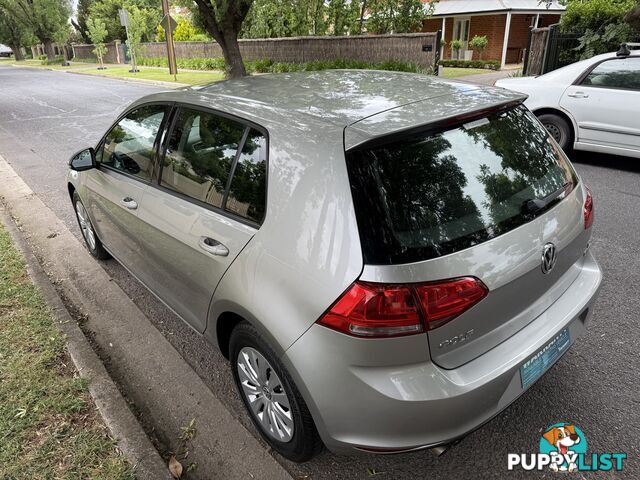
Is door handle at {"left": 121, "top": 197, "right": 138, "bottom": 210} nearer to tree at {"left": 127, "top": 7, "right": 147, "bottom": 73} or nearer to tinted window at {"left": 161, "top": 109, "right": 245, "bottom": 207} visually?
tinted window at {"left": 161, "top": 109, "right": 245, "bottom": 207}

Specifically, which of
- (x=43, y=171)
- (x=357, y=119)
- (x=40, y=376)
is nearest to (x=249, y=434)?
(x=40, y=376)

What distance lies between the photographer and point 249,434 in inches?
99.7

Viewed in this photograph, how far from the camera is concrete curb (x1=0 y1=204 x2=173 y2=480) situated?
2.30 m

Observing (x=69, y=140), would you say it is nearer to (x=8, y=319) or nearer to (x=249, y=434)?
(x=8, y=319)

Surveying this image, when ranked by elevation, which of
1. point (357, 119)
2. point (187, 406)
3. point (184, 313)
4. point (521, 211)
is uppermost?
point (357, 119)

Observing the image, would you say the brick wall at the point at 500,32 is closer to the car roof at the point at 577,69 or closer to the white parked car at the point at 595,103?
the car roof at the point at 577,69

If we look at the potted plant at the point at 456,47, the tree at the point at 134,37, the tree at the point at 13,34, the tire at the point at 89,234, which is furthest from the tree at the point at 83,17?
the tire at the point at 89,234

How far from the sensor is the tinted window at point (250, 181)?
7.17 ft

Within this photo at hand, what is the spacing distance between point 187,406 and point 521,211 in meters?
2.11

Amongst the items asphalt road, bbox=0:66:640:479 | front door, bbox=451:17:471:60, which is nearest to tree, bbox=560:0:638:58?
asphalt road, bbox=0:66:640:479

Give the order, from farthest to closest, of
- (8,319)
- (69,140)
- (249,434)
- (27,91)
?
1. (27,91)
2. (69,140)
3. (8,319)
4. (249,434)

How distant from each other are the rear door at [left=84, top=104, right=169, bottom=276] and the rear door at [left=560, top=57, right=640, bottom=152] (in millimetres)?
5959

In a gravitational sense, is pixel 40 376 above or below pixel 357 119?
below

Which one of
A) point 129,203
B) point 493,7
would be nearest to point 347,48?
point 493,7
